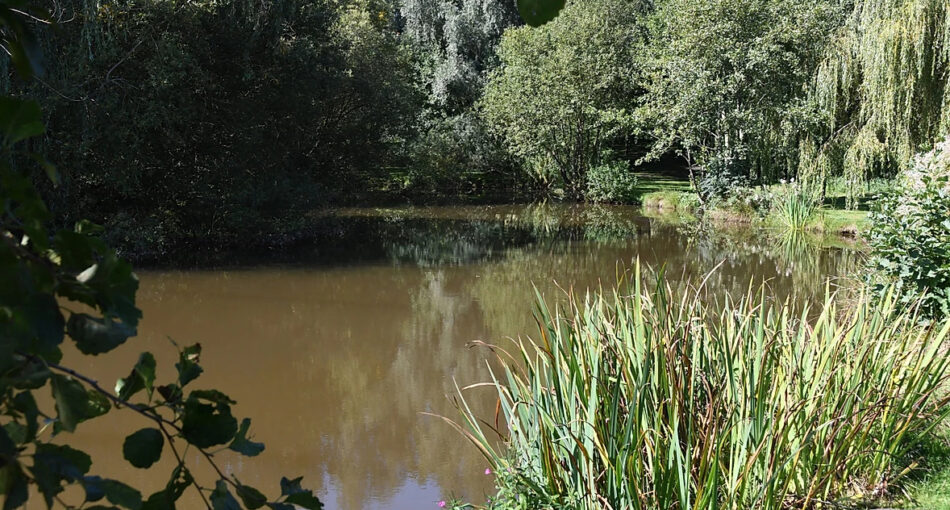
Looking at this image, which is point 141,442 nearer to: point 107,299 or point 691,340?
point 107,299

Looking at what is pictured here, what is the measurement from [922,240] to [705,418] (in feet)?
9.92

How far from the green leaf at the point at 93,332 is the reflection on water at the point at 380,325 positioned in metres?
2.31

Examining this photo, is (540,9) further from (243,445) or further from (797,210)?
(797,210)

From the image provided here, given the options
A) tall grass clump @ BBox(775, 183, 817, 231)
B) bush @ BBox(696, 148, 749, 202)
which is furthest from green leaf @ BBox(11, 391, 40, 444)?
bush @ BBox(696, 148, 749, 202)

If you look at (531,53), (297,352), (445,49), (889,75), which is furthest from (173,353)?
(445,49)

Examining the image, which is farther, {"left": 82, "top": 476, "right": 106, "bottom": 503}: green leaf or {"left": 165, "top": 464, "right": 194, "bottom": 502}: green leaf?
{"left": 165, "top": 464, "right": 194, "bottom": 502}: green leaf

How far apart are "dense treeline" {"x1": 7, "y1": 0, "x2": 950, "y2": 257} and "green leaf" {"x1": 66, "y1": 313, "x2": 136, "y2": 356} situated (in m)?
6.48

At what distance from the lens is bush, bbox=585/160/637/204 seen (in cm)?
2208

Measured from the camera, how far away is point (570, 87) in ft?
70.5

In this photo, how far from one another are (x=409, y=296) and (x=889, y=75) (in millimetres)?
8446

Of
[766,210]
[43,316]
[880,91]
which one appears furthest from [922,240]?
[766,210]

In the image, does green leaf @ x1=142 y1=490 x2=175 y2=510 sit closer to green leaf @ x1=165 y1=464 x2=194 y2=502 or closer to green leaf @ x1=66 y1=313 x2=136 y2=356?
green leaf @ x1=165 y1=464 x2=194 y2=502

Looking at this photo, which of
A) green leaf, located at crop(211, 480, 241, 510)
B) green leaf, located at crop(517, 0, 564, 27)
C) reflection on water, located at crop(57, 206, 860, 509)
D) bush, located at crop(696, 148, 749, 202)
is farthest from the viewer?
bush, located at crop(696, 148, 749, 202)

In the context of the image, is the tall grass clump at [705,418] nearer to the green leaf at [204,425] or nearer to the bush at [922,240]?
the bush at [922,240]
